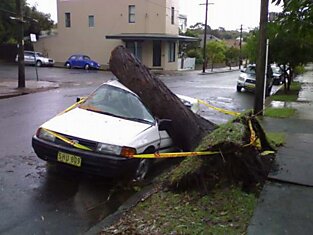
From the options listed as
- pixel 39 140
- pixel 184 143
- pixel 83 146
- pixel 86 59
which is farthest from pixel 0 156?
pixel 86 59

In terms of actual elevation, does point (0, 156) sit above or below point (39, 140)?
below

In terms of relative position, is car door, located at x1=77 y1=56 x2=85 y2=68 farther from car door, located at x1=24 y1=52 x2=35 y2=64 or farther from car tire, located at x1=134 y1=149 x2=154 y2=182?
car tire, located at x1=134 y1=149 x2=154 y2=182

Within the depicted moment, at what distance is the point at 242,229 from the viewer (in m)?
4.05

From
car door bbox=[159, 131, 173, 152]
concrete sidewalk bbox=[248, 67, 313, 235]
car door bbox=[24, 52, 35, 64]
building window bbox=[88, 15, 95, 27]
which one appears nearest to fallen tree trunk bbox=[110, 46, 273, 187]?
car door bbox=[159, 131, 173, 152]

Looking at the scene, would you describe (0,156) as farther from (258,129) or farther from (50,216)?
(258,129)

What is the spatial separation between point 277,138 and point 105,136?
4048 mm

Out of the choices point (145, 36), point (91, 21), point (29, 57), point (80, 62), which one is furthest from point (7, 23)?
point (145, 36)

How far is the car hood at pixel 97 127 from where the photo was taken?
5672 mm

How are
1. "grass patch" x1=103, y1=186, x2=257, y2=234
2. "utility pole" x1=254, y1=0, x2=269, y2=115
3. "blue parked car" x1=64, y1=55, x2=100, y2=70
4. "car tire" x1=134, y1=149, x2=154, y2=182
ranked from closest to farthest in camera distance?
"grass patch" x1=103, y1=186, x2=257, y2=234 → "car tire" x1=134, y1=149, x2=154, y2=182 → "utility pole" x1=254, y1=0, x2=269, y2=115 → "blue parked car" x1=64, y1=55, x2=100, y2=70

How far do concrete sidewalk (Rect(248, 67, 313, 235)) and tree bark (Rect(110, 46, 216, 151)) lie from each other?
1.53 m

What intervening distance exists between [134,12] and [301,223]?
39949mm

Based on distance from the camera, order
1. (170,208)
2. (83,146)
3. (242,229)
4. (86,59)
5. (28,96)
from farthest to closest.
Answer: (86,59), (28,96), (83,146), (170,208), (242,229)

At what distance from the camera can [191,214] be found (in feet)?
14.2

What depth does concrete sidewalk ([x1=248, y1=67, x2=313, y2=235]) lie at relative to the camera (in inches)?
163
